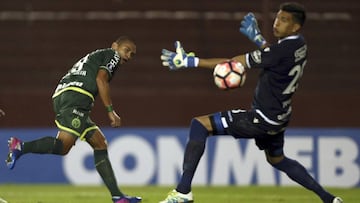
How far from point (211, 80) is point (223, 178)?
6.68 ft

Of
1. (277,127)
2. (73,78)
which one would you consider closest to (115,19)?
(73,78)

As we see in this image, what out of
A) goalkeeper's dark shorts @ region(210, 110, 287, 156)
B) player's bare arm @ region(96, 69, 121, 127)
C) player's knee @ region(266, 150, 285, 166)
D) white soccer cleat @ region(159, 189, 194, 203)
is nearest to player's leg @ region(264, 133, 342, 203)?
player's knee @ region(266, 150, 285, 166)

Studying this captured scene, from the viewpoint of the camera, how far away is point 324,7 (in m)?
16.8

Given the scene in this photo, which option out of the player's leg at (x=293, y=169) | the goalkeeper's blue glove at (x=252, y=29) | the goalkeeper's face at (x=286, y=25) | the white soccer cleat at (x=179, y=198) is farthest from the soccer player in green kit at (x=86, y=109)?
the goalkeeper's face at (x=286, y=25)

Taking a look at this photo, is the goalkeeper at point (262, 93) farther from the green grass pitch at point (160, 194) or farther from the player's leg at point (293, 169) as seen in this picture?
the green grass pitch at point (160, 194)

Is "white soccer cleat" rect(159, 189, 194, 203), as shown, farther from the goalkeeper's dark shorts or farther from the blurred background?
the blurred background

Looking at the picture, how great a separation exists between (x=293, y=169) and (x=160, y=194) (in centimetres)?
292

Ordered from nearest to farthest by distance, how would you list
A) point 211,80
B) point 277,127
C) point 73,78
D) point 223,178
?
point 277,127
point 73,78
point 223,178
point 211,80

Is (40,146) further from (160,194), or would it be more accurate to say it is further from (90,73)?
(160,194)

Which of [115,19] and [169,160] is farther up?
[115,19]

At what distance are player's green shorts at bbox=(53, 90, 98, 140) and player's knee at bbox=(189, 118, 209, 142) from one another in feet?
4.42

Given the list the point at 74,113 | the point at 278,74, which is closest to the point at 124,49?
the point at 74,113

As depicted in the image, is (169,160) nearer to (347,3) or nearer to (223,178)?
(223,178)

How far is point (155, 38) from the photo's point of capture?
55.2ft
